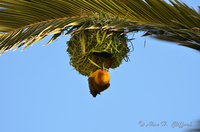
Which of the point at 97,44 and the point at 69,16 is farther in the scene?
the point at 69,16

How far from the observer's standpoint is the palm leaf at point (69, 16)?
5.26ft

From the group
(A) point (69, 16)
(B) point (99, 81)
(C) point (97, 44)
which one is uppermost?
(A) point (69, 16)

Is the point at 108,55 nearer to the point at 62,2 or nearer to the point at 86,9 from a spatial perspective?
the point at 86,9

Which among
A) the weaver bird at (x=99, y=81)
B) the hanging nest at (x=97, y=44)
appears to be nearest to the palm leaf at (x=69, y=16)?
the hanging nest at (x=97, y=44)

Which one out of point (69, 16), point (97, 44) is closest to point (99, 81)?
point (97, 44)

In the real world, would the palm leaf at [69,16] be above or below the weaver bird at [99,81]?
above

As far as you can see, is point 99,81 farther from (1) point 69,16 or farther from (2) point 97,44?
(1) point 69,16

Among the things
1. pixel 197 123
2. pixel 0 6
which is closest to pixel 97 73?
pixel 0 6

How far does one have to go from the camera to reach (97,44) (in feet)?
5.58

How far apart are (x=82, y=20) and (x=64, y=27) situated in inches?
6.1

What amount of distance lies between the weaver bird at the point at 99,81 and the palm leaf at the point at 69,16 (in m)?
0.26

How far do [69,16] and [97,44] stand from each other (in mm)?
274

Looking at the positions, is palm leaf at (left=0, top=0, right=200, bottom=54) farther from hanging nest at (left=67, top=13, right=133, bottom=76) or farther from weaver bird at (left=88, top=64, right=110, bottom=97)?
weaver bird at (left=88, top=64, right=110, bottom=97)

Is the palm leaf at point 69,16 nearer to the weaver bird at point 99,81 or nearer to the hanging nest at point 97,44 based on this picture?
the hanging nest at point 97,44
